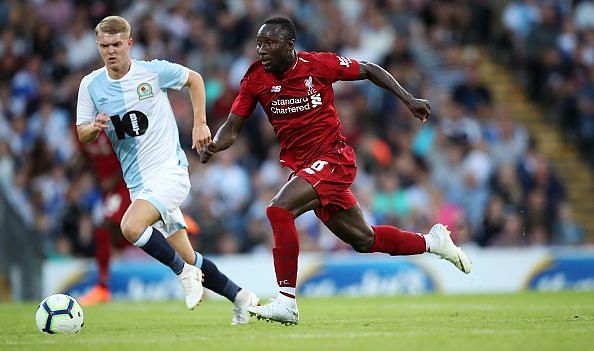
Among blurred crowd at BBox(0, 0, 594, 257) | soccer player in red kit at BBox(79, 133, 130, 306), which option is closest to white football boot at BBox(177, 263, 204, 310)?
A: soccer player in red kit at BBox(79, 133, 130, 306)

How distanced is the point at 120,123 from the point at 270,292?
6621 mm

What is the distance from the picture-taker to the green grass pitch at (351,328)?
7.25 m

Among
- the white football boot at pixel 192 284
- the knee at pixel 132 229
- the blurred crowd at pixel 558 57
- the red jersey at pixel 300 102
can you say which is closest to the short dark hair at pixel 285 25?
the red jersey at pixel 300 102

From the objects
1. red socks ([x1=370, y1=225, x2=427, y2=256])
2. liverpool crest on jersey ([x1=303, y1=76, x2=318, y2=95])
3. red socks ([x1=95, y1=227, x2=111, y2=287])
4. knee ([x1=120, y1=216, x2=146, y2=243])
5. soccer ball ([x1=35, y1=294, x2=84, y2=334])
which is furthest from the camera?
red socks ([x1=95, y1=227, x2=111, y2=287])

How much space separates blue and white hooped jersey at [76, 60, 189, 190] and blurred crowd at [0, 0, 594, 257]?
16.7 ft

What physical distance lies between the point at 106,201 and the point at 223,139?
501cm

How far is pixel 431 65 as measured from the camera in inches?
775

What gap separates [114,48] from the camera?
9328 mm

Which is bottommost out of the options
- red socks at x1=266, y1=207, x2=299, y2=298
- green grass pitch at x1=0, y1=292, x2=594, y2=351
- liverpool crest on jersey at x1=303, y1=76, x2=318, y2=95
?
green grass pitch at x1=0, y1=292, x2=594, y2=351

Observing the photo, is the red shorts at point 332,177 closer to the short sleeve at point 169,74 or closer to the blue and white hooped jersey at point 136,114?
the blue and white hooped jersey at point 136,114

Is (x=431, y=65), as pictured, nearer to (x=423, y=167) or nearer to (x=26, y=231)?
(x=423, y=167)

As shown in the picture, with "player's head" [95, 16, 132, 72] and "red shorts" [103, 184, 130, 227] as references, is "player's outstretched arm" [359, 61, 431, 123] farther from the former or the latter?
"red shorts" [103, 184, 130, 227]

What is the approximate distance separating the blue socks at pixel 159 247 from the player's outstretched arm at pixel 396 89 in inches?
81.2

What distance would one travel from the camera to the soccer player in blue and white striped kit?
30.3 ft
